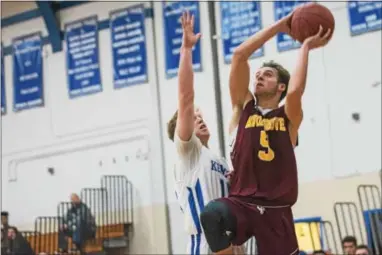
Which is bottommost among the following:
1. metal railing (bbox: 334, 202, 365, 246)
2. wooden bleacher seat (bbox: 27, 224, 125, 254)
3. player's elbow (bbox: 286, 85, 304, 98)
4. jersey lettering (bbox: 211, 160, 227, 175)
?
wooden bleacher seat (bbox: 27, 224, 125, 254)

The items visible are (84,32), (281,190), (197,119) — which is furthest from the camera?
(84,32)

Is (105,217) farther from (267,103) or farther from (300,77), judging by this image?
(300,77)

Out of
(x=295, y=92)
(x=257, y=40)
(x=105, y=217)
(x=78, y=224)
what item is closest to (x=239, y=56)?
(x=257, y=40)

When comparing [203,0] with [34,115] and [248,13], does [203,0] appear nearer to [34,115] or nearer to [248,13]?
[248,13]

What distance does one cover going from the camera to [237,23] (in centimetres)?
1327

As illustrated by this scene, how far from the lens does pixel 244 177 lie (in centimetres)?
457

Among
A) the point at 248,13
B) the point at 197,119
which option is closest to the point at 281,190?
the point at 197,119

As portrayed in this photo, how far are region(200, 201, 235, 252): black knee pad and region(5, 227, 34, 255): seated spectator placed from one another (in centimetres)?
979

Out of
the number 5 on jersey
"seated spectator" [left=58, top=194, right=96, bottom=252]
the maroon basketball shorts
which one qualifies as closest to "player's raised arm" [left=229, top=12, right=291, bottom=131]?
the number 5 on jersey

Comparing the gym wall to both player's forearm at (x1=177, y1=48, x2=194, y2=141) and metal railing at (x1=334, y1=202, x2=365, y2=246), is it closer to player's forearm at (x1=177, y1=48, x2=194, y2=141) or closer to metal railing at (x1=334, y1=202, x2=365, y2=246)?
metal railing at (x1=334, y1=202, x2=365, y2=246)

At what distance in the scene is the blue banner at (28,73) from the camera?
15664 mm

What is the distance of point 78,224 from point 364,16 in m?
5.69

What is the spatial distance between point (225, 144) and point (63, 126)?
3652 mm

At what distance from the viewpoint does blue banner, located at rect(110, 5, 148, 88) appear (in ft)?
47.1
